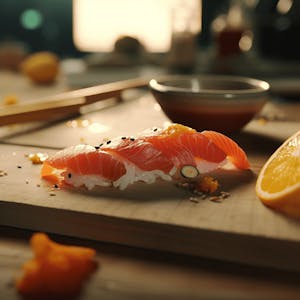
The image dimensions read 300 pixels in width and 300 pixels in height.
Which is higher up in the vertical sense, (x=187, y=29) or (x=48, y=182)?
(x=187, y=29)

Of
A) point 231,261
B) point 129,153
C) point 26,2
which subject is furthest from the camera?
point 26,2

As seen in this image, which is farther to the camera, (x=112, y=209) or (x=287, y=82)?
(x=287, y=82)

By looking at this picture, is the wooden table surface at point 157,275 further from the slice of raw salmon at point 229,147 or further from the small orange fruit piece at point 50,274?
the slice of raw salmon at point 229,147

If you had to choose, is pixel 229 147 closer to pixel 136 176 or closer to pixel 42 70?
pixel 136 176

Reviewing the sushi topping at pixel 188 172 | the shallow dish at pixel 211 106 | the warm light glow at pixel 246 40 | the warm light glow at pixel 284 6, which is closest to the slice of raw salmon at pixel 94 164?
the sushi topping at pixel 188 172

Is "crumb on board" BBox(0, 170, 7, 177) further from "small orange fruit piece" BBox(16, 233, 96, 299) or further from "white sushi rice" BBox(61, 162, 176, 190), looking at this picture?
"small orange fruit piece" BBox(16, 233, 96, 299)

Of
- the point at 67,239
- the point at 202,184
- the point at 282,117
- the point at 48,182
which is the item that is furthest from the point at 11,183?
the point at 282,117

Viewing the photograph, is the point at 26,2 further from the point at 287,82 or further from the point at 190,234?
the point at 190,234

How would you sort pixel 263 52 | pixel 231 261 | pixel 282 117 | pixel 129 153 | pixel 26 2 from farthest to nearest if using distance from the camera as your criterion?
pixel 26 2 → pixel 263 52 → pixel 282 117 → pixel 129 153 → pixel 231 261
